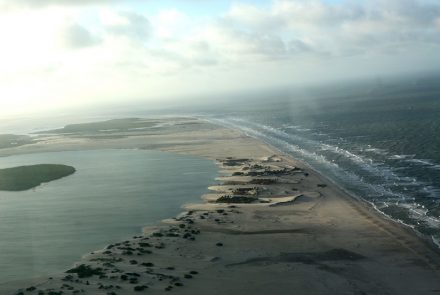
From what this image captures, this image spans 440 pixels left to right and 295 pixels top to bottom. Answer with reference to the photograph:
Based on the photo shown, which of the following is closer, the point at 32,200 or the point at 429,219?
the point at 429,219

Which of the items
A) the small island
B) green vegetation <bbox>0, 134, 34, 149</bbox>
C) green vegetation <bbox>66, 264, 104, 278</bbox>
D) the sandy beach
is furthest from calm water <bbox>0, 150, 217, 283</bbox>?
green vegetation <bbox>0, 134, 34, 149</bbox>

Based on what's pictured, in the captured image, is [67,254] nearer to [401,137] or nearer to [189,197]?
[189,197]

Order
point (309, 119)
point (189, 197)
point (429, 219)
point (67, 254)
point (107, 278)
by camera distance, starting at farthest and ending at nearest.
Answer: point (309, 119) → point (189, 197) → point (429, 219) → point (67, 254) → point (107, 278)

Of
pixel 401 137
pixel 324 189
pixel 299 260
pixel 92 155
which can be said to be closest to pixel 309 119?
pixel 401 137

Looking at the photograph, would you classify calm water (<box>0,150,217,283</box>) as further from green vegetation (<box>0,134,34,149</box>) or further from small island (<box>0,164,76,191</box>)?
green vegetation (<box>0,134,34,149</box>)

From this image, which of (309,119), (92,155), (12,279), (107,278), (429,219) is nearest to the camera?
(107,278)

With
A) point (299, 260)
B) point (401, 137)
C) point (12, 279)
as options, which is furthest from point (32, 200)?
point (401, 137)
